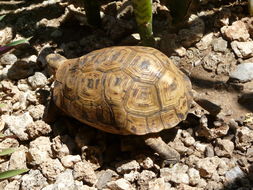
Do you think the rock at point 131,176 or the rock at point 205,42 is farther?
the rock at point 205,42

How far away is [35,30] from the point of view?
3648 millimetres

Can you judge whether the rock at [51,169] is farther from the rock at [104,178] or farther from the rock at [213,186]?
the rock at [213,186]

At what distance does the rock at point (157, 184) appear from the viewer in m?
2.24

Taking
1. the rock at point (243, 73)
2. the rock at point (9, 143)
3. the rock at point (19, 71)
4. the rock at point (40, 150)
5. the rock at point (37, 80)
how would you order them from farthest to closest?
the rock at point (19, 71), the rock at point (37, 80), the rock at point (243, 73), the rock at point (9, 143), the rock at point (40, 150)

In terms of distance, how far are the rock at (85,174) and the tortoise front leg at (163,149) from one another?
401 millimetres

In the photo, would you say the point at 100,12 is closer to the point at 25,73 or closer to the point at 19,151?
the point at 25,73

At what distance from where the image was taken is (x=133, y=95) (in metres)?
2.36

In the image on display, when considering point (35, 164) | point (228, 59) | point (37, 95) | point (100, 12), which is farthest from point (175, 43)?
point (35, 164)

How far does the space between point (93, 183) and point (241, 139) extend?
3.23 ft

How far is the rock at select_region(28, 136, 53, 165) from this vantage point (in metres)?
2.47

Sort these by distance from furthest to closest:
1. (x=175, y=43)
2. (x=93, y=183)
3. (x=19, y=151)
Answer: (x=175, y=43) < (x=19, y=151) < (x=93, y=183)

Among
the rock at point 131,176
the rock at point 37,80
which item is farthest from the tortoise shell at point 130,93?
the rock at point 37,80

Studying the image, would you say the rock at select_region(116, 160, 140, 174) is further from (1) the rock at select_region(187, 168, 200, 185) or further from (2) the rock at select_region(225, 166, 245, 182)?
(2) the rock at select_region(225, 166, 245, 182)

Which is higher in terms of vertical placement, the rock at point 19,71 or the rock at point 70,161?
the rock at point 19,71
